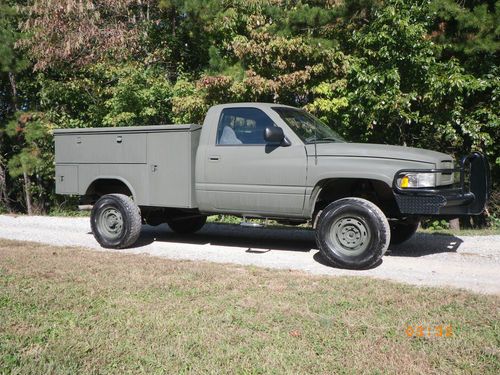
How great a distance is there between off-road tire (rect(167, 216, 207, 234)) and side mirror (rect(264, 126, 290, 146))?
125 inches

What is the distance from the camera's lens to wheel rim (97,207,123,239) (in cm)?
821

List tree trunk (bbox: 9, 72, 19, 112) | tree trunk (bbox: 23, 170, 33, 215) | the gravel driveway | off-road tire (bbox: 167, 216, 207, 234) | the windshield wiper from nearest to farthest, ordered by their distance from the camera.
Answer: the gravel driveway → the windshield wiper → off-road tire (bbox: 167, 216, 207, 234) → tree trunk (bbox: 9, 72, 19, 112) → tree trunk (bbox: 23, 170, 33, 215)

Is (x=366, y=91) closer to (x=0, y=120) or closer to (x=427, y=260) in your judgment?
(x=427, y=260)

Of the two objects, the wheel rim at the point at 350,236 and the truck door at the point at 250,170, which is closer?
the wheel rim at the point at 350,236

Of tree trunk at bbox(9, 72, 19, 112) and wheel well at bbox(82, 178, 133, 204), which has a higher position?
tree trunk at bbox(9, 72, 19, 112)

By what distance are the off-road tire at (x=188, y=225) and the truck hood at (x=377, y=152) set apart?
3426 mm

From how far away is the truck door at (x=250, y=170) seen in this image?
23.1ft

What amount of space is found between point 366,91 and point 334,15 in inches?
78.5

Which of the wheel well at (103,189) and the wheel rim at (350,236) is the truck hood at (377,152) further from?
the wheel well at (103,189)

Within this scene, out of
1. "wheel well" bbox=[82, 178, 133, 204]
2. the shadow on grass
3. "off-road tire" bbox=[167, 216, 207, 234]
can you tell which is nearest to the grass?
the shadow on grass

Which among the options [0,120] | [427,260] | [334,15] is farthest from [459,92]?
[0,120]

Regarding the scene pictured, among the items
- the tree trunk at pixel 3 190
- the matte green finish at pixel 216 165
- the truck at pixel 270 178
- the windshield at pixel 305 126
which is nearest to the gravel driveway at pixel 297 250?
the truck at pixel 270 178

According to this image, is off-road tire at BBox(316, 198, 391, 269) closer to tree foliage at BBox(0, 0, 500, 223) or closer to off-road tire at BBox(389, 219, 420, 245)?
off-road tire at BBox(389, 219, 420, 245)

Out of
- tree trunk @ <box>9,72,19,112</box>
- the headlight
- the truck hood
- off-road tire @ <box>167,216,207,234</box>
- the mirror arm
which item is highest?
tree trunk @ <box>9,72,19,112</box>
